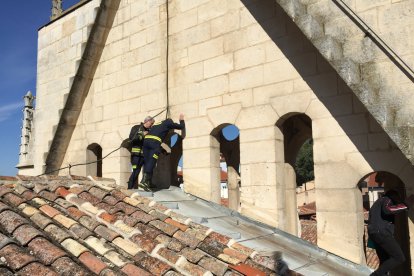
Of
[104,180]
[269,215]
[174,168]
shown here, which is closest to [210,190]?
[269,215]

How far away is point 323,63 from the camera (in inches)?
262

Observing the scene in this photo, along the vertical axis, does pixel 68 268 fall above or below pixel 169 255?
above

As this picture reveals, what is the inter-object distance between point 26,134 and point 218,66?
726 cm

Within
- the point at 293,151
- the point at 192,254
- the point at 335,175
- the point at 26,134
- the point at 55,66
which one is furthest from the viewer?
the point at 26,134

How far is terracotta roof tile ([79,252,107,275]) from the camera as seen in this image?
3.81 m

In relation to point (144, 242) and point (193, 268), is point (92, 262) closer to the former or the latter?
point (144, 242)

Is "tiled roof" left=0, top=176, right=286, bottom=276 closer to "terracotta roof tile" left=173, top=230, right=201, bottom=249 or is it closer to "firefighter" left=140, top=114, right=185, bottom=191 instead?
"terracotta roof tile" left=173, top=230, right=201, bottom=249

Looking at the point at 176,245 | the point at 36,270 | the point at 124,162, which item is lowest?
the point at 176,245

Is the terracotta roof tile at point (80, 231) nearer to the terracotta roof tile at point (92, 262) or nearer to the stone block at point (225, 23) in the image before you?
the terracotta roof tile at point (92, 262)

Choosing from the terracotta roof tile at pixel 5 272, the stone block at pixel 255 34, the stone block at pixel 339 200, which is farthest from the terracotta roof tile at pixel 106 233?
the stone block at pixel 255 34

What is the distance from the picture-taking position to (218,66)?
8141 millimetres

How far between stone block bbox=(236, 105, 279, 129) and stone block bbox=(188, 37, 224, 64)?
145cm

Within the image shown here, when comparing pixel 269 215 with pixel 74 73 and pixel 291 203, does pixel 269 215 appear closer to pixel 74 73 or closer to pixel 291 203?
pixel 291 203

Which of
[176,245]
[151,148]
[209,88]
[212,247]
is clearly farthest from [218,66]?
[176,245]
